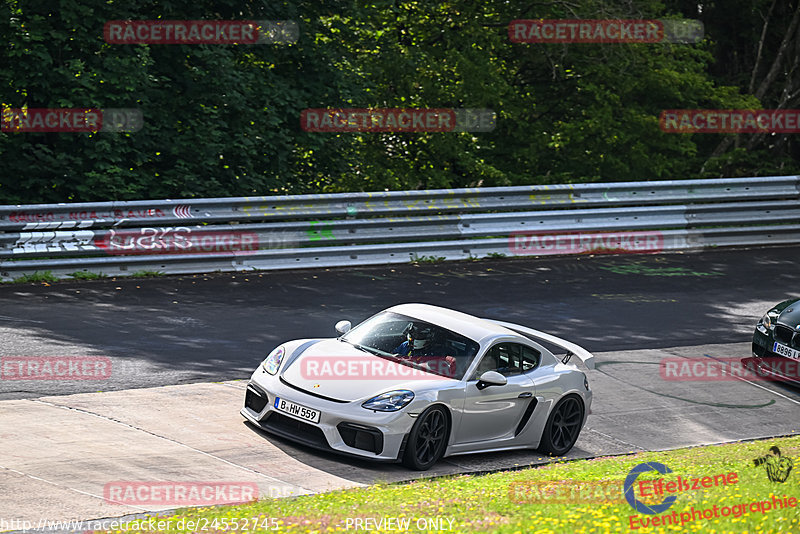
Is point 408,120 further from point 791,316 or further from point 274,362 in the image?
point 274,362

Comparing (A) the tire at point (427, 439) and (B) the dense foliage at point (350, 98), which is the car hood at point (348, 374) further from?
(B) the dense foliage at point (350, 98)

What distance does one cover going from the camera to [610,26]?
869 inches

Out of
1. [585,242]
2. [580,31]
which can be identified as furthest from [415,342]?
[580,31]

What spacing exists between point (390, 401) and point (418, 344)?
44.9 inches

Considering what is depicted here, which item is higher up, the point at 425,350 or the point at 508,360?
the point at 425,350

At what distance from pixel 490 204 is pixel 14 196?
7935 mm

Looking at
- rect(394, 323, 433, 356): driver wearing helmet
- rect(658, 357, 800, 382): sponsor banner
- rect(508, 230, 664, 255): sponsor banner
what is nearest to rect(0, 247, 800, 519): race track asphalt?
rect(658, 357, 800, 382): sponsor banner

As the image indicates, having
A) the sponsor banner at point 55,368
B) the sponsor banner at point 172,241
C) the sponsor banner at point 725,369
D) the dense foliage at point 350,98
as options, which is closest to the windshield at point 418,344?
the sponsor banner at point 55,368

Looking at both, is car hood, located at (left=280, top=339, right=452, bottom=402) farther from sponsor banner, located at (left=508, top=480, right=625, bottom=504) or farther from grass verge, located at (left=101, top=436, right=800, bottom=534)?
sponsor banner, located at (left=508, top=480, right=625, bottom=504)

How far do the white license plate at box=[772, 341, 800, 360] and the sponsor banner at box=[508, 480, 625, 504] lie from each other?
18.3ft

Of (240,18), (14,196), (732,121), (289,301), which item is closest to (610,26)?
(732,121)

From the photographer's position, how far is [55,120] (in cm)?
1723

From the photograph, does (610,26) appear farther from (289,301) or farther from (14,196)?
(14,196)

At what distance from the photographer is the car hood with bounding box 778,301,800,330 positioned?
1330 cm
